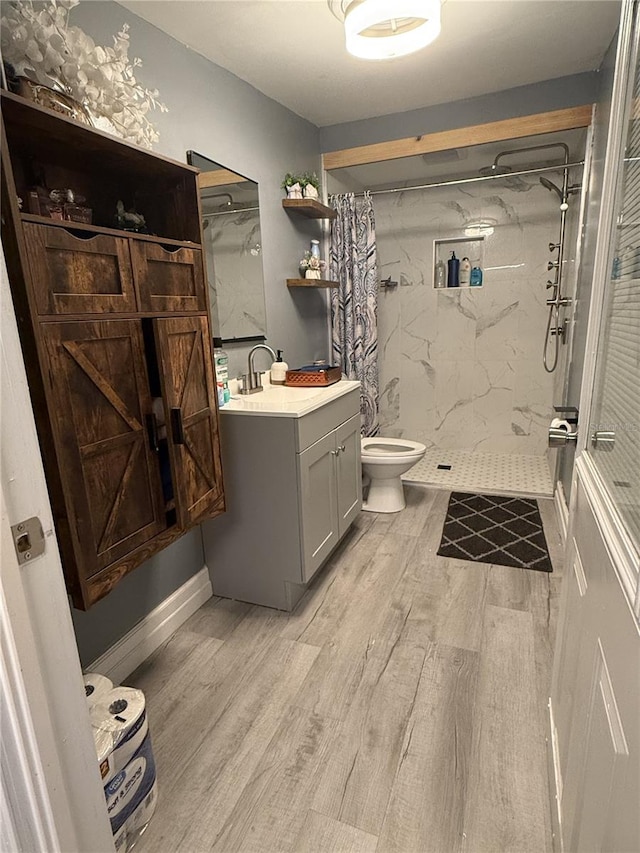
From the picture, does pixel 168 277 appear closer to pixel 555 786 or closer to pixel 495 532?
pixel 555 786

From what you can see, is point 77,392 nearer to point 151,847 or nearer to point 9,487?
point 9,487

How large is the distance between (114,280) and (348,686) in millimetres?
1533

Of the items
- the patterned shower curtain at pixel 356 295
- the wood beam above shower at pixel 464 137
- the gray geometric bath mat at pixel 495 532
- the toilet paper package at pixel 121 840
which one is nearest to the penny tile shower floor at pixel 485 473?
the gray geometric bath mat at pixel 495 532

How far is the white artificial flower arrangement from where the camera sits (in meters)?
1.04

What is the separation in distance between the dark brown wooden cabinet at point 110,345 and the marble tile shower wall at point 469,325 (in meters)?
2.86

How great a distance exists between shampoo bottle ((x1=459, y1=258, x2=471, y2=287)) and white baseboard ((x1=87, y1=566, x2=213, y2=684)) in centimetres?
313

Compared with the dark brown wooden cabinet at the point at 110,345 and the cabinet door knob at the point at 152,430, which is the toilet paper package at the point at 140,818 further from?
the cabinet door knob at the point at 152,430

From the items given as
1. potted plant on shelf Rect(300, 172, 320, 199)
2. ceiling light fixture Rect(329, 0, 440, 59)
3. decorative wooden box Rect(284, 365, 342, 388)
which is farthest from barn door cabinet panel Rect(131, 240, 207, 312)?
potted plant on shelf Rect(300, 172, 320, 199)

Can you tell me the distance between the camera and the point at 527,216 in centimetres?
365

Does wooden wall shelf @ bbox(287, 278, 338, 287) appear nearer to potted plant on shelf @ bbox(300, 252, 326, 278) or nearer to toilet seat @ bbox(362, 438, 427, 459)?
potted plant on shelf @ bbox(300, 252, 326, 278)

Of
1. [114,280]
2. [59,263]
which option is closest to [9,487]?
[59,263]

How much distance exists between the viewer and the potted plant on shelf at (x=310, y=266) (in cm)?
288

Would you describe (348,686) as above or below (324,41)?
below

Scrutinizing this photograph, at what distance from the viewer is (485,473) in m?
3.66
